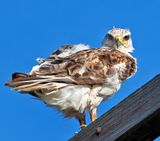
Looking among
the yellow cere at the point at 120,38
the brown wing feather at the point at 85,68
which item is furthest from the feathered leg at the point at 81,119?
the yellow cere at the point at 120,38

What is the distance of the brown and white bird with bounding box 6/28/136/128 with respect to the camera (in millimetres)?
6613

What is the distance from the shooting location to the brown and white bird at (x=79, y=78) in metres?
6.61

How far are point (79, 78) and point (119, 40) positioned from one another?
9.83 feet

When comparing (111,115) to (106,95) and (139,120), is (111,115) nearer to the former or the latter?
(139,120)

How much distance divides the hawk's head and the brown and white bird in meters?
1.68

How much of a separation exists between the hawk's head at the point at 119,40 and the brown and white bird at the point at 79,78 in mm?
1680

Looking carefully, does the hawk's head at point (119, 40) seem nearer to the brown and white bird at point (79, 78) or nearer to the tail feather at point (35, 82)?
the brown and white bird at point (79, 78)

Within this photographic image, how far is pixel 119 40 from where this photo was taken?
977 centimetres

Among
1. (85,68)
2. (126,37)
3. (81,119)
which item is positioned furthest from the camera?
(126,37)

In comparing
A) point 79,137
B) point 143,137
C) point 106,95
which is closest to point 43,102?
point 106,95

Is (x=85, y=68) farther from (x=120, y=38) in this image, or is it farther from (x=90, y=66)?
(x=120, y=38)

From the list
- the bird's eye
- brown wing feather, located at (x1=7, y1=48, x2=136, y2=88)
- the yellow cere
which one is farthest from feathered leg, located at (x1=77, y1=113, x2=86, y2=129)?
the bird's eye

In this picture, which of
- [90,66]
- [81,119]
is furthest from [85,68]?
[81,119]

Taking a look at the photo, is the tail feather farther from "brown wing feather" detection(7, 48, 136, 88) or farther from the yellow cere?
the yellow cere
